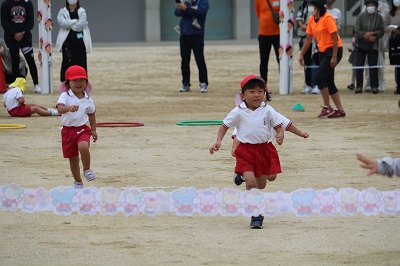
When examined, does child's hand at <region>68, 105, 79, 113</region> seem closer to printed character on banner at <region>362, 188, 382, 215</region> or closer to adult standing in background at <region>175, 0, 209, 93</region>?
printed character on banner at <region>362, 188, 382, 215</region>

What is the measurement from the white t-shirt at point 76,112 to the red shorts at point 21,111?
676cm

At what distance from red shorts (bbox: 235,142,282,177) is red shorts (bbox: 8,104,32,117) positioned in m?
8.56

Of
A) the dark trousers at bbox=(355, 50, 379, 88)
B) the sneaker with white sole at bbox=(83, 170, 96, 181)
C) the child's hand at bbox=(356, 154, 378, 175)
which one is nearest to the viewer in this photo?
the child's hand at bbox=(356, 154, 378, 175)

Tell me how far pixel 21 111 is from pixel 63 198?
8923 millimetres

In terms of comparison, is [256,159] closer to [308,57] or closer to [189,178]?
[189,178]

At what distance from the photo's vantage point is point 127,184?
9.93m

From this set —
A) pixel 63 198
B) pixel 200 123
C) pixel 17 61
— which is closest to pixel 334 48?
pixel 200 123

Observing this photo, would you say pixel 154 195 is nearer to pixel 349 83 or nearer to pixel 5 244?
pixel 5 244

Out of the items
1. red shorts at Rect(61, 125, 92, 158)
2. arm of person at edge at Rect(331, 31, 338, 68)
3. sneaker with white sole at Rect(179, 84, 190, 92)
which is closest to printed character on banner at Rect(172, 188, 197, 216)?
red shorts at Rect(61, 125, 92, 158)

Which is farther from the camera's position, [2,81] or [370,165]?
[2,81]

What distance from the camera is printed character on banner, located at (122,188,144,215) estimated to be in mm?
7641

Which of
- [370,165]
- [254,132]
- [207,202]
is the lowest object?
[207,202]

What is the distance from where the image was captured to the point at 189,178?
10227 millimetres

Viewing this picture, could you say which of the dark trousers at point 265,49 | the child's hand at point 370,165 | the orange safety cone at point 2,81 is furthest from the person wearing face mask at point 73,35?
the child's hand at point 370,165
